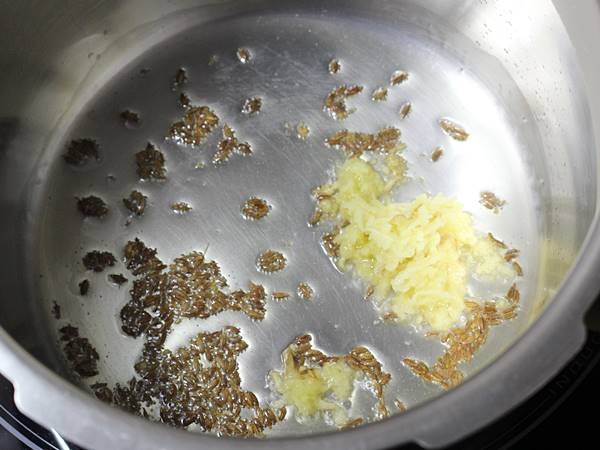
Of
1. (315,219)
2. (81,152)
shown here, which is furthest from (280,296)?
(81,152)

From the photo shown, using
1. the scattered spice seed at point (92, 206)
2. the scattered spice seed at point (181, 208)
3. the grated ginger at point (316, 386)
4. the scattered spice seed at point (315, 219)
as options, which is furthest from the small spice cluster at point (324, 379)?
the scattered spice seed at point (92, 206)

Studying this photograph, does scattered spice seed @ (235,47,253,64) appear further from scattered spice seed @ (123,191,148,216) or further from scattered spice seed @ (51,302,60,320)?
scattered spice seed @ (51,302,60,320)

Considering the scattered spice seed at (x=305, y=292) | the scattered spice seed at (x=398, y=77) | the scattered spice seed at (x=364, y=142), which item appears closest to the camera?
the scattered spice seed at (x=305, y=292)

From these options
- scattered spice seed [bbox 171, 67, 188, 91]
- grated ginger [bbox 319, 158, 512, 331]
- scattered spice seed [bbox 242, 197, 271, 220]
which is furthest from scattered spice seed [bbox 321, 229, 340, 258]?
scattered spice seed [bbox 171, 67, 188, 91]

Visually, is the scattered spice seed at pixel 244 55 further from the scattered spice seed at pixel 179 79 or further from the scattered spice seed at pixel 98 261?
the scattered spice seed at pixel 98 261

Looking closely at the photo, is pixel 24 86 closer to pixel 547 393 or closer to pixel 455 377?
pixel 455 377

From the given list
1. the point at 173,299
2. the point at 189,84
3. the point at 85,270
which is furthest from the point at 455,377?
the point at 189,84
